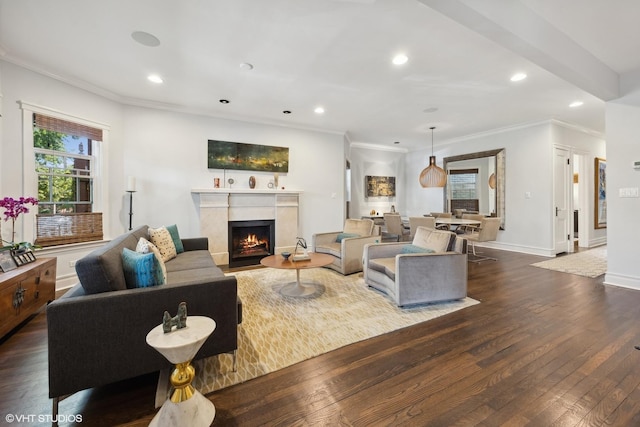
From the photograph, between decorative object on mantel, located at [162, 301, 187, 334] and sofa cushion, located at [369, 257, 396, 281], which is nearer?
decorative object on mantel, located at [162, 301, 187, 334]

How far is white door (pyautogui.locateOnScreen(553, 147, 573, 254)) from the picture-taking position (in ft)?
17.7

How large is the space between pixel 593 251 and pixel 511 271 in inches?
124

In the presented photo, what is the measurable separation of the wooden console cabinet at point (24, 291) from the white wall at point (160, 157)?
2.79 feet

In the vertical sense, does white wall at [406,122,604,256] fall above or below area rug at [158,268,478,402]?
A: above

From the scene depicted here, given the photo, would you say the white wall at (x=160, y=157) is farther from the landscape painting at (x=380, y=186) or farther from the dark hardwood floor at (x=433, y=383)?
the dark hardwood floor at (x=433, y=383)

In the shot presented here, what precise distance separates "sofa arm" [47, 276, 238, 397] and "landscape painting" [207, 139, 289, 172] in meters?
3.75

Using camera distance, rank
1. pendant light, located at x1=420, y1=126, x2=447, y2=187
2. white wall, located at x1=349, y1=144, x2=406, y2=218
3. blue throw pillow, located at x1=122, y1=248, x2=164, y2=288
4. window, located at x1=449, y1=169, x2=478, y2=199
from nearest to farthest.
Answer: blue throw pillow, located at x1=122, y1=248, x2=164, y2=288 → pendant light, located at x1=420, y1=126, x2=447, y2=187 → window, located at x1=449, y1=169, x2=478, y2=199 → white wall, located at x1=349, y1=144, x2=406, y2=218

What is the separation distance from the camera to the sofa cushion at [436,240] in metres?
3.12

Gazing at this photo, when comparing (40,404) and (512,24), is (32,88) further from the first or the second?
(512,24)

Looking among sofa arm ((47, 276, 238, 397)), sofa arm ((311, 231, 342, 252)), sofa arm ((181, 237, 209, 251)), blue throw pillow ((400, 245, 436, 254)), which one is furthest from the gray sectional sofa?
sofa arm ((311, 231, 342, 252))

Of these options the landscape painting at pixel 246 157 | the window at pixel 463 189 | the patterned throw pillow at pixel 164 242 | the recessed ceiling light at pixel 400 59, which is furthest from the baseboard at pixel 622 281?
the patterned throw pillow at pixel 164 242

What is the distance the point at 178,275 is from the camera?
254 cm

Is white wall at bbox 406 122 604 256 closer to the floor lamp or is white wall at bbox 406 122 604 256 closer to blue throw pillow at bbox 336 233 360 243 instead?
blue throw pillow at bbox 336 233 360 243

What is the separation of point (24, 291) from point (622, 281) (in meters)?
6.91
